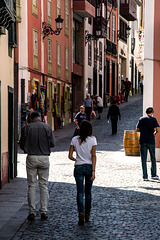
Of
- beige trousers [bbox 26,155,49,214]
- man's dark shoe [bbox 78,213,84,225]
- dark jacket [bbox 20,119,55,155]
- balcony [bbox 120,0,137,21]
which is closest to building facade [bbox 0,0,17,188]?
dark jacket [bbox 20,119,55,155]

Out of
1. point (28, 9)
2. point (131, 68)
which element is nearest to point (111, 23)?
point (131, 68)

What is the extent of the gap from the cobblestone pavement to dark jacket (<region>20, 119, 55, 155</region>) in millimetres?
1009

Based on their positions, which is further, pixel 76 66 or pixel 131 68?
pixel 131 68

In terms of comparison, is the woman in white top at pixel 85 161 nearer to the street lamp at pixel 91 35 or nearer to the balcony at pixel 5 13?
the balcony at pixel 5 13

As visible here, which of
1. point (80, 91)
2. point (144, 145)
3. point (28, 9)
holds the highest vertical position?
point (28, 9)

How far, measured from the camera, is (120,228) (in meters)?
8.67

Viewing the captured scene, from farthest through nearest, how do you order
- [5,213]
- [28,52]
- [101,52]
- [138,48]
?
[101,52] → [28,52] → [138,48] → [5,213]

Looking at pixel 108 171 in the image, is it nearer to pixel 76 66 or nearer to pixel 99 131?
pixel 99 131

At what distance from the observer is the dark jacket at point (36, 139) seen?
9781mm

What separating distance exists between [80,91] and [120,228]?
1333 inches

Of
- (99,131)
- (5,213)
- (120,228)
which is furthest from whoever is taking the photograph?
(99,131)

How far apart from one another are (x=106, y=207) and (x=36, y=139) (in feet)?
5.92

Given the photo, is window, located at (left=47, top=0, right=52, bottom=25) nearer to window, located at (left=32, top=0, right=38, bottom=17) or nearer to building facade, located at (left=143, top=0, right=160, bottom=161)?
window, located at (left=32, top=0, right=38, bottom=17)

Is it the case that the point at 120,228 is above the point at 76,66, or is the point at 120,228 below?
below
